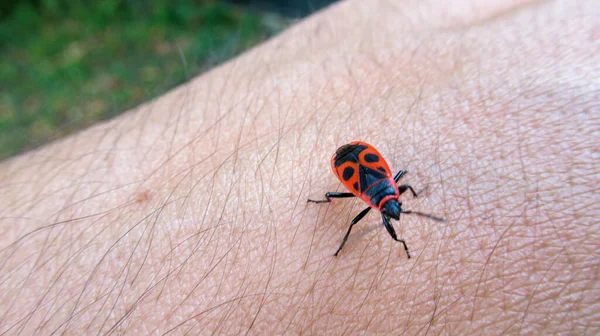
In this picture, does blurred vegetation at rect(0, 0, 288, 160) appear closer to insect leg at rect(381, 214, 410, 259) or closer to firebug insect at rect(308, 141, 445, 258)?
firebug insect at rect(308, 141, 445, 258)

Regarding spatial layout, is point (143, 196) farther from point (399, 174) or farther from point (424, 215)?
point (424, 215)

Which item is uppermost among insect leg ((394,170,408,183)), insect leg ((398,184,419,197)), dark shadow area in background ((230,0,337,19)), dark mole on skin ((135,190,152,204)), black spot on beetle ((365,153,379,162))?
dark shadow area in background ((230,0,337,19))

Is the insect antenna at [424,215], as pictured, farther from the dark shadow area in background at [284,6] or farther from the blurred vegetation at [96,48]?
the blurred vegetation at [96,48]

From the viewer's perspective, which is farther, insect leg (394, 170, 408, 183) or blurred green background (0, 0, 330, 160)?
blurred green background (0, 0, 330, 160)

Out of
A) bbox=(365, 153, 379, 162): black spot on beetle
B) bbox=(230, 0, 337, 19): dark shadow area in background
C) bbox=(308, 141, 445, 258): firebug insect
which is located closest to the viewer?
bbox=(308, 141, 445, 258): firebug insect

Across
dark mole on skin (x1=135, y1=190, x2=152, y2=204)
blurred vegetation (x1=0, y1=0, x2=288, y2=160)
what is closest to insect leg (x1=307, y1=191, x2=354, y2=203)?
dark mole on skin (x1=135, y1=190, x2=152, y2=204)

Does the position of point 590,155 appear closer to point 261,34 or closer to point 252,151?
point 252,151

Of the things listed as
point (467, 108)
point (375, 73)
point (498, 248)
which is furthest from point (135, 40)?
point (498, 248)
